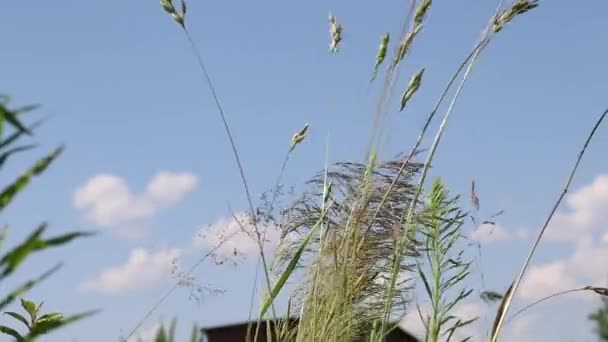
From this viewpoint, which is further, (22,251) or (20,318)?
(20,318)

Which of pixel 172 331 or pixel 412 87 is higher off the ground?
pixel 412 87

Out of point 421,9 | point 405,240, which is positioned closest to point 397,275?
point 405,240

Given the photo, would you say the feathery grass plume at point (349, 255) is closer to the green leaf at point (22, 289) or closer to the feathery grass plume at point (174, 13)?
the feathery grass plume at point (174, 13)

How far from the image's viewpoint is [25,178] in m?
0.47

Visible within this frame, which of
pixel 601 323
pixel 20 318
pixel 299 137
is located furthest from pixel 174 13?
pixel 601 323

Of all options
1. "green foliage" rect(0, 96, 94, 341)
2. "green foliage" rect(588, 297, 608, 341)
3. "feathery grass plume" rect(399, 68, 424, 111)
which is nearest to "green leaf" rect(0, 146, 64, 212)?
"green foliage" rect(0, 96, 94, 341)

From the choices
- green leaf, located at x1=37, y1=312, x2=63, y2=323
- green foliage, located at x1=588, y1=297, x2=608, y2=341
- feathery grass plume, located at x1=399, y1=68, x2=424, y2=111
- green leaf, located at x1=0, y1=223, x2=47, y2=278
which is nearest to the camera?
green leaf, located at x1=0, y1=223, x2=47, y2=278

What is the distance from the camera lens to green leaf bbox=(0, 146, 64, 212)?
47 cm

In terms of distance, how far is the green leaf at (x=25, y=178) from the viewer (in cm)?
47

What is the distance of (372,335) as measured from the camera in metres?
2.56

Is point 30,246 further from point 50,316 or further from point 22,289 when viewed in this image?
point 50,316

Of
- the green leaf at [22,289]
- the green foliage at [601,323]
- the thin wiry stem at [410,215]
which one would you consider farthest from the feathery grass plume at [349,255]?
the green foliage at [601,323]

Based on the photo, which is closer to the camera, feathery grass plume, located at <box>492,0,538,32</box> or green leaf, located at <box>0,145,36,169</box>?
green leaf, located at <box>0,145,36,169</box>

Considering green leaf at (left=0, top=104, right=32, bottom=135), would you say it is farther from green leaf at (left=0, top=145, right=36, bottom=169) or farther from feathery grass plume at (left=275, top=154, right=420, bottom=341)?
feathery grass plume at (left=275, top=154, right=420, bottom=341)
